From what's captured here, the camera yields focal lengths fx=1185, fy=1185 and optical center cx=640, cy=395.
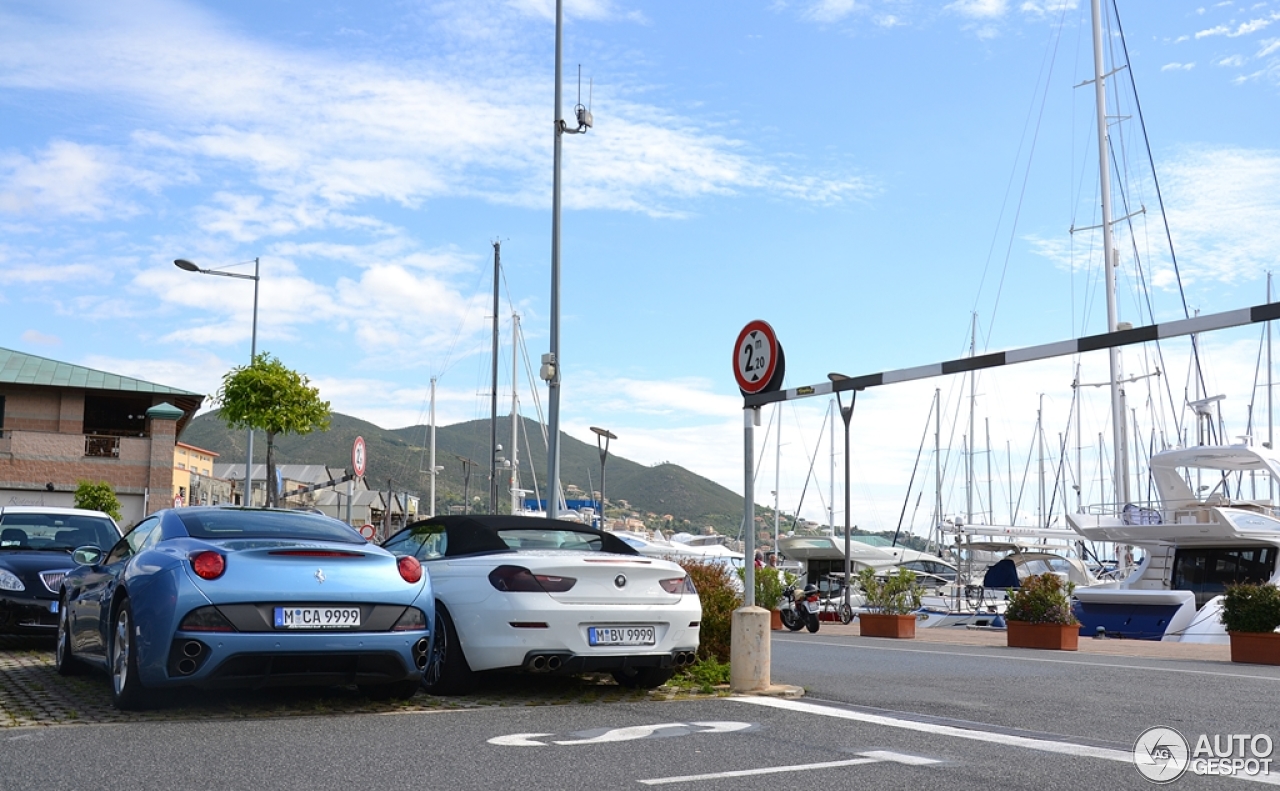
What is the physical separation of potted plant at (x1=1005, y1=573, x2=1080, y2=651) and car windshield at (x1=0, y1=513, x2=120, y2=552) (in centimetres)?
1369

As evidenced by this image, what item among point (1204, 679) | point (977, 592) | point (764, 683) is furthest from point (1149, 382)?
point (764, 683)

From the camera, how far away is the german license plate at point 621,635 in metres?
8.47

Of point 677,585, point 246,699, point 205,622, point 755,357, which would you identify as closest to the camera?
point 205,622

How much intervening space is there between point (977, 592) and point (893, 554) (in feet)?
50.1

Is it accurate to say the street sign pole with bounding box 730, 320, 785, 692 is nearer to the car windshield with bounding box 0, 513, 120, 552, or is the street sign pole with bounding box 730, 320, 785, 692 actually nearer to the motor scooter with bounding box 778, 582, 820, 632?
the car windshield with bounding box 0, 513, 120, 552

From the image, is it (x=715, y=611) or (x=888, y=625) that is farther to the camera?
(x=888, y=625)

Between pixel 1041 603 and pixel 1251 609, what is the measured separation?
12.2ft

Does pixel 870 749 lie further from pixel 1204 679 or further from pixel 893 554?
pixel 893 554

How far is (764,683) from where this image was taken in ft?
30.4

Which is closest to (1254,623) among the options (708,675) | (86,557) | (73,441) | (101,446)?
(708,675)

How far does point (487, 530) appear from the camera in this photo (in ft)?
30.3

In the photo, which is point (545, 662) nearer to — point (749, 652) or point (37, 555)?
point (749, 652)

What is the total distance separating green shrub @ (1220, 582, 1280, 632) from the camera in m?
15.7

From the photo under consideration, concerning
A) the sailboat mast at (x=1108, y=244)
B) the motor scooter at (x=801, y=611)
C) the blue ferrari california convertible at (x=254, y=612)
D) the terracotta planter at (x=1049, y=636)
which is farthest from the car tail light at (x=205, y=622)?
the sailboat mast at (x=1108, y=244)
